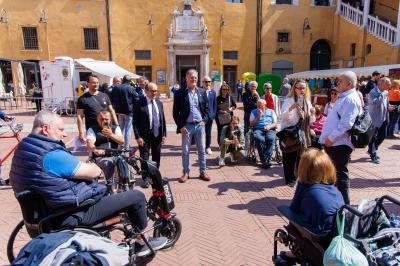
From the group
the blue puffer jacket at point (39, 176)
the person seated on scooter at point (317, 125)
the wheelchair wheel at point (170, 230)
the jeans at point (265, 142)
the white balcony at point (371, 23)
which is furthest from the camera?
the white balcony at point (371, 23)

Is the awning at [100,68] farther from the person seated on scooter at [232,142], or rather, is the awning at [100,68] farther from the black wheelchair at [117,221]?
the black wheelchair at [117,221]

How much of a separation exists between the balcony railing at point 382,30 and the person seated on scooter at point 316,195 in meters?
19.7

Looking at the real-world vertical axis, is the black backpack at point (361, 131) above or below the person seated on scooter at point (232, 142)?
above

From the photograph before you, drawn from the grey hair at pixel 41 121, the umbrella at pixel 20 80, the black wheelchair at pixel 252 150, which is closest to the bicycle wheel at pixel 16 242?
the grey hair at pixel 41 121

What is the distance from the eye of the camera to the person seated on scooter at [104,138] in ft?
13.3

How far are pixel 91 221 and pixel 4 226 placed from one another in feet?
7.19

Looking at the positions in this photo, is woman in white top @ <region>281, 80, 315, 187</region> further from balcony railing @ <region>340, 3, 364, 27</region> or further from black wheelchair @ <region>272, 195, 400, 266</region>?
balcony railing @ <region>340, 3, 364, 27</region>

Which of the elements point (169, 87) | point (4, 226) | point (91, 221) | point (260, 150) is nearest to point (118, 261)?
point (91, 221)

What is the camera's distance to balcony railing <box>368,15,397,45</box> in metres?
18.9

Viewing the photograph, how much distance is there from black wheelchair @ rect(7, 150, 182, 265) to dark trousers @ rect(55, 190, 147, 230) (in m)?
0.05

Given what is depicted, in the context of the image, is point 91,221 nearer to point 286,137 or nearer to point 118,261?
point 118,261

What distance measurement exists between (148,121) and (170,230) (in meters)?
2.29

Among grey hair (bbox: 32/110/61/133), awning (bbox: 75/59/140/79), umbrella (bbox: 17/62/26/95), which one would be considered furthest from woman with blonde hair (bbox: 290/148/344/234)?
A: umbrella (bbox: 17/62/26/95)

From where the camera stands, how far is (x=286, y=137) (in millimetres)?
5230
